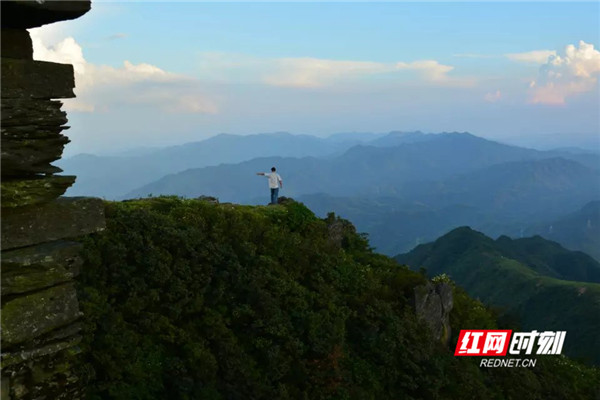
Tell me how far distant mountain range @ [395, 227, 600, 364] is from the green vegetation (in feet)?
39.1

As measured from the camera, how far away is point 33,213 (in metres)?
8.07

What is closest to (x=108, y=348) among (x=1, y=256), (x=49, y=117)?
(x=1, y=256)

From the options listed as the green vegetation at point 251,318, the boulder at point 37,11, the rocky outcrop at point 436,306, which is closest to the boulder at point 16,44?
the boulder at point 37,11

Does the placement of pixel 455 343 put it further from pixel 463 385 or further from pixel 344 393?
pixel 344 393

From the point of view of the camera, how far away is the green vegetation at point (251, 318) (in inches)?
549

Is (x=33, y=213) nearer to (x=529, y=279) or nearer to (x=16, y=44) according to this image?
(x=16, y=44)

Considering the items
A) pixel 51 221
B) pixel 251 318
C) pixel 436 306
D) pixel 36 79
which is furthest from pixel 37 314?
pixel 436 306

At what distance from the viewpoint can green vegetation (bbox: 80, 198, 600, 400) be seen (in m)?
14.0

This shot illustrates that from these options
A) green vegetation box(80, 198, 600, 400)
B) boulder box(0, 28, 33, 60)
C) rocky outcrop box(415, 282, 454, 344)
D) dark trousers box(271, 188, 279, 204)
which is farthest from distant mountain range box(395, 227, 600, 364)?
boulder box(0, 28, 33, 60)

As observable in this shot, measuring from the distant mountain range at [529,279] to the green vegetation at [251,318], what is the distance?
39.1 feet

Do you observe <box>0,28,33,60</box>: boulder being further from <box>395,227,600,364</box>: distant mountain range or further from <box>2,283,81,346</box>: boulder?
<box>395,227,600,364</box>: distant mountain range

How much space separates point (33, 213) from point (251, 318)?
34.2 ft

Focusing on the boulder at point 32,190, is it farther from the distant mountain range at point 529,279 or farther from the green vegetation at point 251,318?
the distant mountain range at point 529,279

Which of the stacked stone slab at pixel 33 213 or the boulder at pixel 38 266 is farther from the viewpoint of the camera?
the boulder at pixel 38 266
